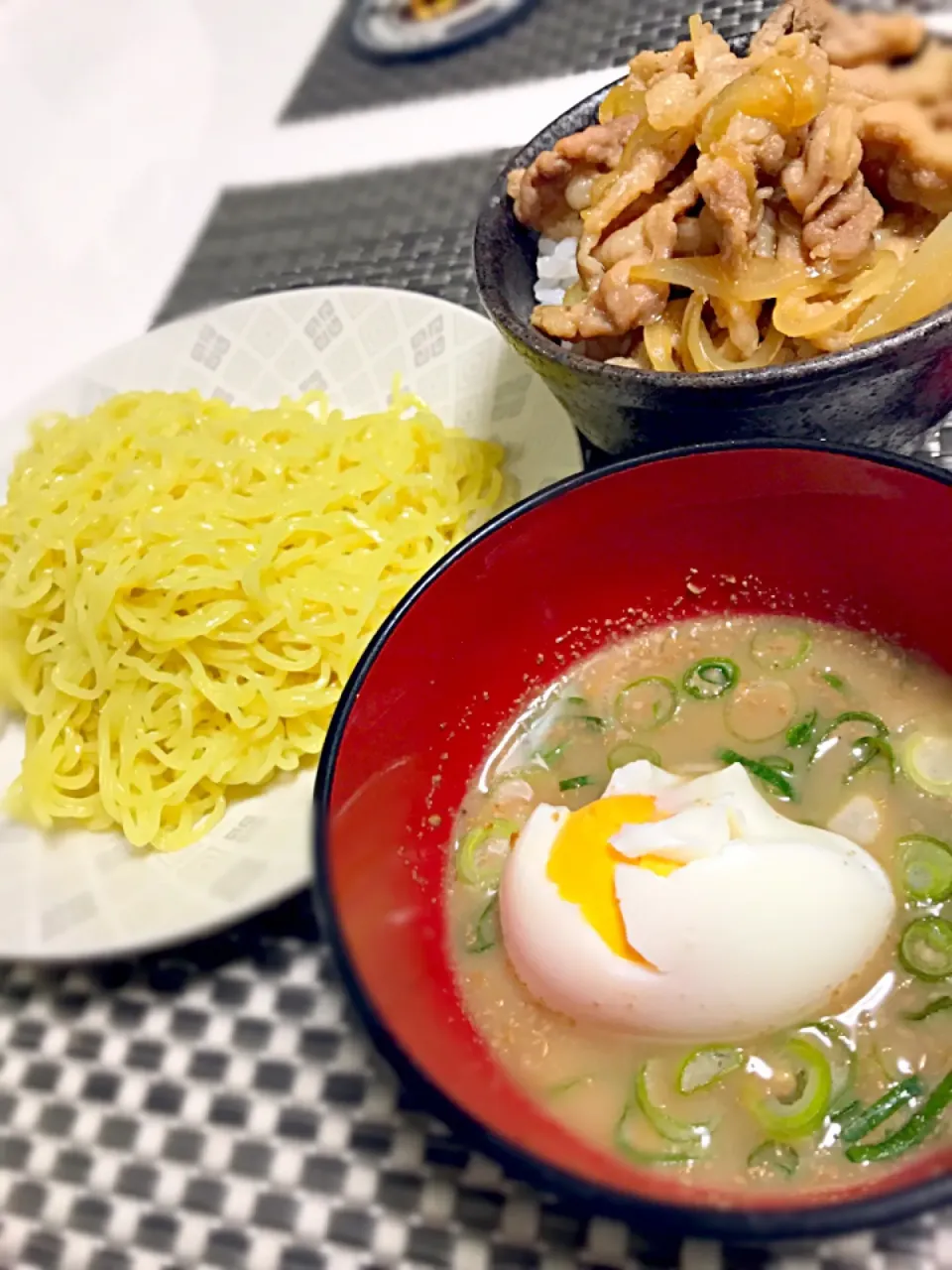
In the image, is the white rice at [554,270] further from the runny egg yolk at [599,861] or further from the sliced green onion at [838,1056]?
the sliced green onion at [838,1056]

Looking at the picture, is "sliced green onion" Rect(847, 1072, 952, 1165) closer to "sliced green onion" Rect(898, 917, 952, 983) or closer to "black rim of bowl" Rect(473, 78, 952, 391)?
"sliced green onion" Rect(898, 917, 952, 983)

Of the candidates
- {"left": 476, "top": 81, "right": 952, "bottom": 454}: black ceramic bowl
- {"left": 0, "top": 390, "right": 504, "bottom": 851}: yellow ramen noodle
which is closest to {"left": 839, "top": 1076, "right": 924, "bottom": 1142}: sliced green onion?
{"left": 476, "top": 81, "right": 952, "bottom": 454}: black ceramic bowl

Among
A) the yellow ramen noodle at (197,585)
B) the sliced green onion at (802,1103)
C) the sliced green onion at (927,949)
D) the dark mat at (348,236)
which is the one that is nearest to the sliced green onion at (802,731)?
the sliced green onion at (927,949)

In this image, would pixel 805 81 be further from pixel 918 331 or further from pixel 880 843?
pixel 880 843

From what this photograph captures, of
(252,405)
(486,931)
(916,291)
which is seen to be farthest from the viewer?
(252,405)

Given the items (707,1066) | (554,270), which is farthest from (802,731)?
(554,270)

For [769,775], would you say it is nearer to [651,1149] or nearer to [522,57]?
[651,1149]
